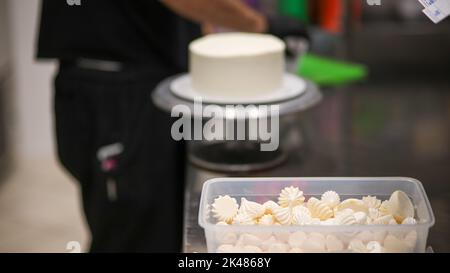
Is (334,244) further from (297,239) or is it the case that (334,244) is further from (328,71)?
(328,71)

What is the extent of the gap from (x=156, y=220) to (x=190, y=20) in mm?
394

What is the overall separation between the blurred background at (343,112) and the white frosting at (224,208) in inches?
6.0

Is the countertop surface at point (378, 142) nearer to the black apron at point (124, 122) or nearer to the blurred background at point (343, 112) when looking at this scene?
the blurred background at point (343, 112)

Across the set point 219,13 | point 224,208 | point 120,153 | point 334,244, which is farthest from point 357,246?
point 120,153

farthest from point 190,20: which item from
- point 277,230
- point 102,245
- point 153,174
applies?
point 277,230

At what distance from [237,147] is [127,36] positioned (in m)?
0.33

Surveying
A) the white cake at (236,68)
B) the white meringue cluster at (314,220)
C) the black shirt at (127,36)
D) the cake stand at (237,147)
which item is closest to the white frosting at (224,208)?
the white meringue cluster at (314,220)

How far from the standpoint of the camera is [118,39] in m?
1.35

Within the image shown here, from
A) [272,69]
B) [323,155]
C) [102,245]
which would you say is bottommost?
[102,245]

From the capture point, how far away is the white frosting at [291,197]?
0.75 metres

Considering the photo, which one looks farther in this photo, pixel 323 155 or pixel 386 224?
pixel 323 155

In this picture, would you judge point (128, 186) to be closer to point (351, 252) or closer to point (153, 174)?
point (153, 174)

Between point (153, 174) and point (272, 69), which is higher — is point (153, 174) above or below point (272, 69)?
below

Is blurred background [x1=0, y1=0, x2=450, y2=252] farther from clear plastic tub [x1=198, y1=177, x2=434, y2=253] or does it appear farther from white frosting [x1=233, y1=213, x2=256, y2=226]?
white frosting [x1=233, y1=213, x2=256, y2=226]
